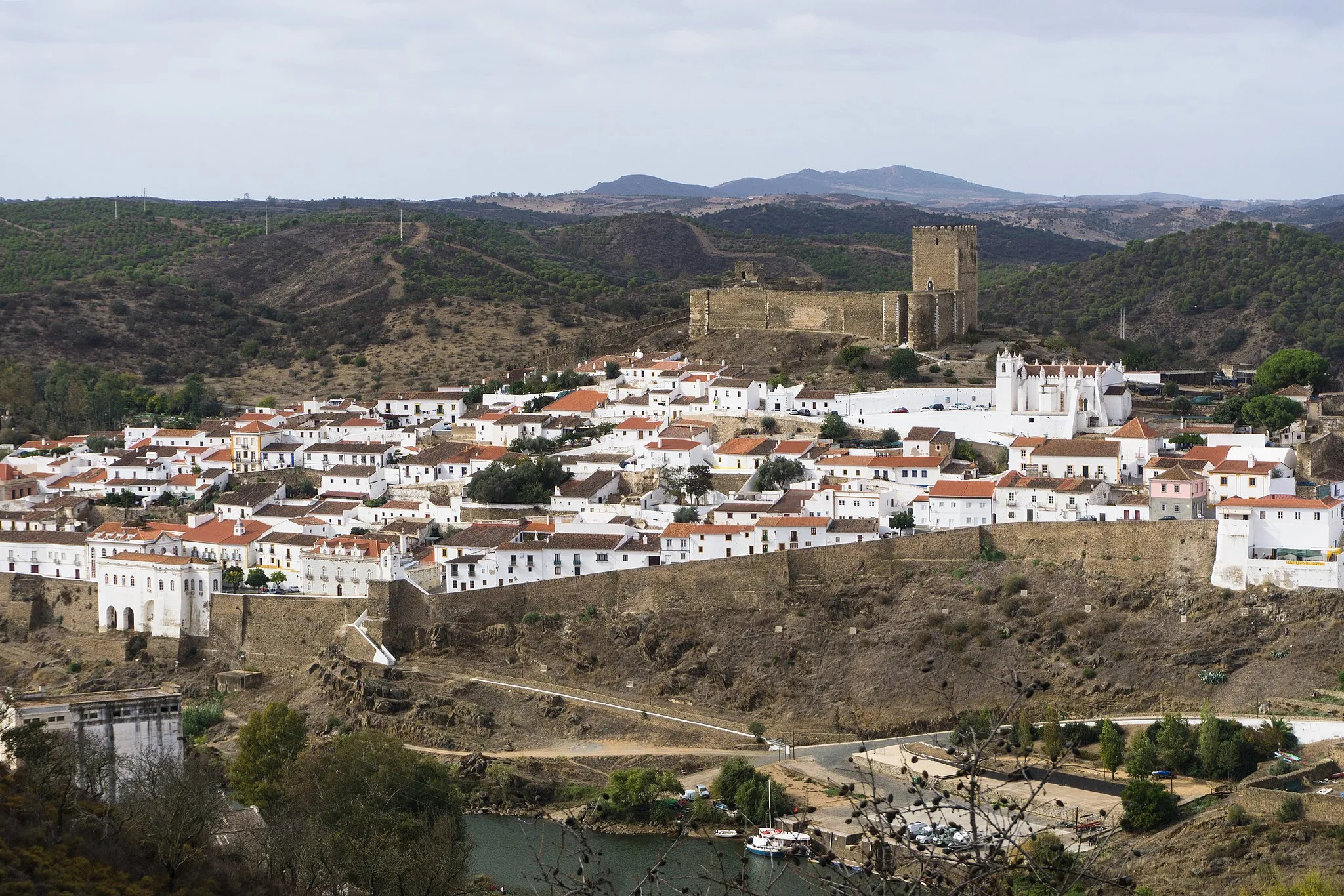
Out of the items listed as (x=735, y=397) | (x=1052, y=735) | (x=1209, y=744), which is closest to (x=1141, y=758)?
(x=1209, y=744)

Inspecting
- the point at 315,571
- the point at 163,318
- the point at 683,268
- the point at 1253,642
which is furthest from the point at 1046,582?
the point at 683,268

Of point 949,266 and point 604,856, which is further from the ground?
point 949,266

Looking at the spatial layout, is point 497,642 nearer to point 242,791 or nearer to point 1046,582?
point 242,791

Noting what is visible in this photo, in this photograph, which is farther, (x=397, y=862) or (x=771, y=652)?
(x=771, y=652)

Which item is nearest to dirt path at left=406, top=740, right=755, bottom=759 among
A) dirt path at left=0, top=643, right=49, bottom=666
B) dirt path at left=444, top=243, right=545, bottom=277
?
dirt path at left=0, top=643, right=49, bottom=666

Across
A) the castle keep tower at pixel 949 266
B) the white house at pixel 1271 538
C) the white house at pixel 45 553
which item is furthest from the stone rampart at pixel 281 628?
the castle keep tower at pixel 949 266

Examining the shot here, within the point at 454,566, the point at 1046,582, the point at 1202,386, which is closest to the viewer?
the point at 1046,582

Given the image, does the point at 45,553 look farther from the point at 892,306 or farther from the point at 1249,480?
the point at 1249,480
